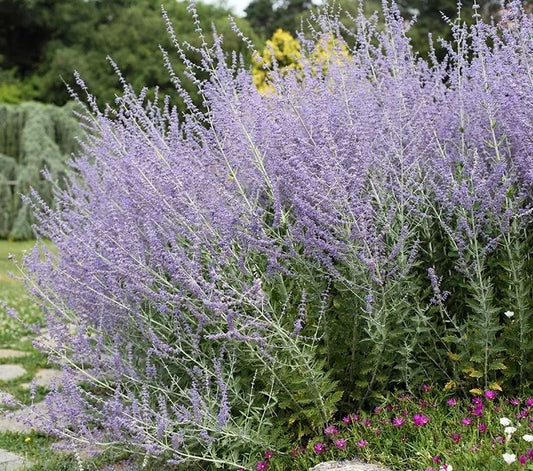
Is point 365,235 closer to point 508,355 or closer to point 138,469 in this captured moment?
point 508,355

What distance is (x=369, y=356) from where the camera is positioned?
132 inches

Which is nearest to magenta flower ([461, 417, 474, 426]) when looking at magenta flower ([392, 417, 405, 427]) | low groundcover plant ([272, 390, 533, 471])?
low groundcover plant ([272, 390, 533, 471])

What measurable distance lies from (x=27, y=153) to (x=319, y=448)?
50.6ft

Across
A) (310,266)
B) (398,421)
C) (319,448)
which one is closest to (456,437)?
(398,421)

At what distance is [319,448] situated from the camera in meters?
3.12

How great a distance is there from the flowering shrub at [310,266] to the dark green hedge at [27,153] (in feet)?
43.1

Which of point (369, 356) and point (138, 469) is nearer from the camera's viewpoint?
point (369, 356)

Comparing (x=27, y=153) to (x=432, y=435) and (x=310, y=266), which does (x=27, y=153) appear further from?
(x=432, y=435)

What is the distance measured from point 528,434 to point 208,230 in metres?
1.58

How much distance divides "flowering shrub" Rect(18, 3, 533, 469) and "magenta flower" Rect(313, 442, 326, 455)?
0.07 meters

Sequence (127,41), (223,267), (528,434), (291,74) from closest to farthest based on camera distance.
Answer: (528,434), (223,267), (291,74), (127,41)

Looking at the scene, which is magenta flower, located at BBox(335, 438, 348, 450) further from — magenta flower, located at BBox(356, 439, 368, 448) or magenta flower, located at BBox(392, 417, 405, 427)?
magenta flower, located at BBox(392, 417, 405, 427)

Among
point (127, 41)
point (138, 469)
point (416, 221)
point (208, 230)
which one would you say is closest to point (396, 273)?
point (416, 221)

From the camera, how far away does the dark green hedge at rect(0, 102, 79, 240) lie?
16.7 metres
